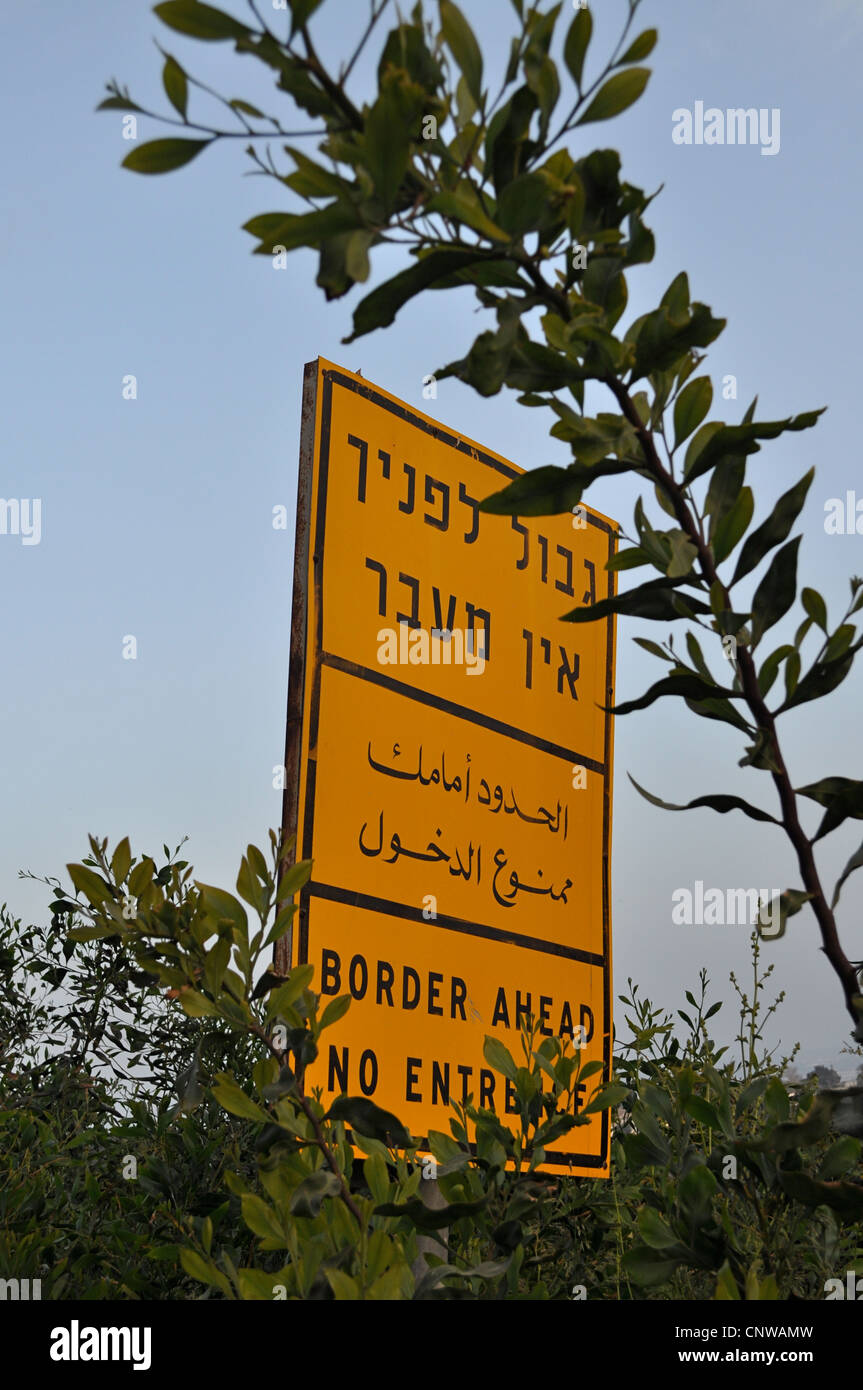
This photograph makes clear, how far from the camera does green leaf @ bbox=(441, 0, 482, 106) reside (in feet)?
2.60

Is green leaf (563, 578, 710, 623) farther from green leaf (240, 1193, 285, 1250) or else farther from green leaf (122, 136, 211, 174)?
green leaf (240, 1193, 285, 1250)

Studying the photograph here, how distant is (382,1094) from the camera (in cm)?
243

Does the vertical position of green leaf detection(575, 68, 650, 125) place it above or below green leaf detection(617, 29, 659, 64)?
below

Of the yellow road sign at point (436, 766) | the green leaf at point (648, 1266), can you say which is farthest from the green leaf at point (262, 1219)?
the yellow road sign at point (436, 766)

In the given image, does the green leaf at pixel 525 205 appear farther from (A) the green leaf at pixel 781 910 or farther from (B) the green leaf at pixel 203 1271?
(B) the green leaf at pixel 203 1271

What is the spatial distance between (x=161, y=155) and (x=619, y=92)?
1.04 feet

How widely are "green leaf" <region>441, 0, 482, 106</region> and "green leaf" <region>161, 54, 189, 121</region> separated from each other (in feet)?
0.59

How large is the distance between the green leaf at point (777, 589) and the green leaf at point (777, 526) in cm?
1

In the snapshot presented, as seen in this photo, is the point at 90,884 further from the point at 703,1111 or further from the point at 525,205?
the point at 525,205

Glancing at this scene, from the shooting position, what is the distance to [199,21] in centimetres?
74

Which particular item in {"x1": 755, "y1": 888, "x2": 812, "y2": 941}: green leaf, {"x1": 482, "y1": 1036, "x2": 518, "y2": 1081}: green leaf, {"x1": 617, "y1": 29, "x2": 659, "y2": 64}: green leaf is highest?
{"x1": 617, "y1": 29, "x2": 659, "y2": 64}: green leaf

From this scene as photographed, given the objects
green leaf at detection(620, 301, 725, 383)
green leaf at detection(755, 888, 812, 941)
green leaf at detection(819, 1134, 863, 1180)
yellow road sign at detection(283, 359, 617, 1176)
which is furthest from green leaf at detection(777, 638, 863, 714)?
yellow road sign at detection(283, 359, 617, 1176)

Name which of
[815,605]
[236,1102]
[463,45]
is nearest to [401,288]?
[463,45]
